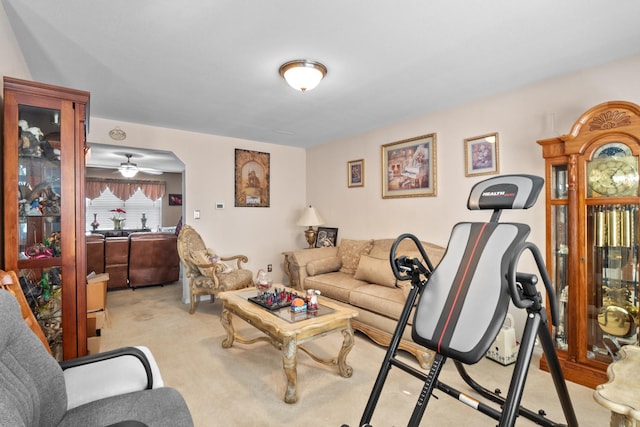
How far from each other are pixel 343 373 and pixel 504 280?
1577 mm

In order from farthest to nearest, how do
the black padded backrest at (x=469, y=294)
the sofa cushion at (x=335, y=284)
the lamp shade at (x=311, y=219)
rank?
1. the lamp shade at (x=311, y=219)
2. the sofa cushion at (x=335, y=284)
3. the black padded backrest at (x=469, y=294)

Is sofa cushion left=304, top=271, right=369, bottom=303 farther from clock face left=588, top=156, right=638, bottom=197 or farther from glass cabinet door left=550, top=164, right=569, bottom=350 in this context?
clock face left=588, top=156, right=638, bottom=197

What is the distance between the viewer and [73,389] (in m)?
1.46

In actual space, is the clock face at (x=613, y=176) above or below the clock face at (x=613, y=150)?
below

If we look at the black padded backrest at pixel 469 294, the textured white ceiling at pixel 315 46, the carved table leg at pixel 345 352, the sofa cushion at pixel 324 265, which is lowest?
the carved table leg at pixel 345 352

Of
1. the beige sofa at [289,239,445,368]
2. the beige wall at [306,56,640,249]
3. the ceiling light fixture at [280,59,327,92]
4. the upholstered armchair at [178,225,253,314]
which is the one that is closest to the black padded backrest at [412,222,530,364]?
the beige sofa at [289,239,445,368]

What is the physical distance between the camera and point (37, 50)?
2.30 meters

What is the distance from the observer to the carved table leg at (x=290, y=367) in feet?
7.10

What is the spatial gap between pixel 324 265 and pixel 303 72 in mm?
2555

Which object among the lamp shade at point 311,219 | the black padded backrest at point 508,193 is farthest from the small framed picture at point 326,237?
the black padded backrest at point 508,193

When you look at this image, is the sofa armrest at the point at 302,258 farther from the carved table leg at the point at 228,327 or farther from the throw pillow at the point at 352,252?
the carved table leg at the point at 228,327

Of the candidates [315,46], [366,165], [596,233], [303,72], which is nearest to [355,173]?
[366,165]

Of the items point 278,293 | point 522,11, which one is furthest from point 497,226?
point 278,293

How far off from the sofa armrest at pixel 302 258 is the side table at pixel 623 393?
3.17m
